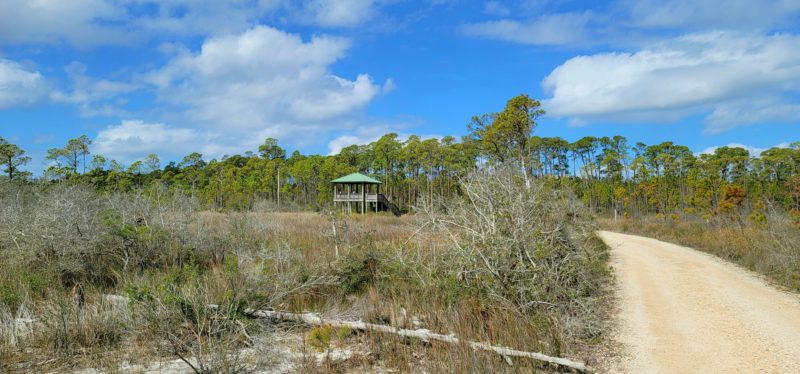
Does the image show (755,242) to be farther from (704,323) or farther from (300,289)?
(300,289)

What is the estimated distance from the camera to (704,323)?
23.5 ft

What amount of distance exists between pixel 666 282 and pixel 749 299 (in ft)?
6.41

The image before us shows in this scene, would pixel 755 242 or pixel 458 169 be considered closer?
pixel 755 242

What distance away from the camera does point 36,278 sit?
360 inches

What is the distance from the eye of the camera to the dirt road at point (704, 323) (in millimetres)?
5672

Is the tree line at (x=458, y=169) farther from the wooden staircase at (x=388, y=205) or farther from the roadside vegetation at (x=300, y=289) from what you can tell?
the roadside vegetation at (x=300, y=289)

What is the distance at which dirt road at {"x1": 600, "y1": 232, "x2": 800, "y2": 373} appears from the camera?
567 centimetres

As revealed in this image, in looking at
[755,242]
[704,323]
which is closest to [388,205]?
[755,242]

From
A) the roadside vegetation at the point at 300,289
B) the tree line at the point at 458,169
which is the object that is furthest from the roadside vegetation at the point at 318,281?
the tree line at the point at 458,169

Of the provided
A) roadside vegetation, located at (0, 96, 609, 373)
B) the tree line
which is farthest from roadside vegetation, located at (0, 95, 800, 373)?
the tree line

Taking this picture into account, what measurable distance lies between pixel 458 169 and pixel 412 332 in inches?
1320

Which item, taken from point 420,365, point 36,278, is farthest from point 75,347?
point 420,365

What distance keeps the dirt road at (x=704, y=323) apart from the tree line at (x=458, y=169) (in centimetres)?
1451

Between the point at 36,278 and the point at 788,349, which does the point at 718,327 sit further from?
the point at 36,278
